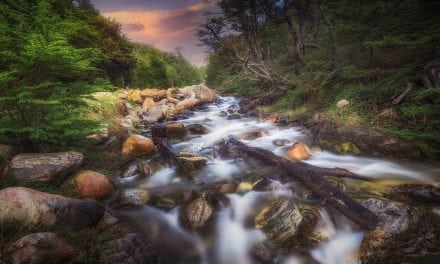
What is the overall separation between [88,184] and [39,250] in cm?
217

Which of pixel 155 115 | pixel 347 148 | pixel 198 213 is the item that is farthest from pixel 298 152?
pixel 155 115

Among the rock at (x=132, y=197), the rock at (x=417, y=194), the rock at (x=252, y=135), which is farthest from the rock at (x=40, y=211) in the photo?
the rock at (x=252, y=135)

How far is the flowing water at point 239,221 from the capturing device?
3709 millimetres

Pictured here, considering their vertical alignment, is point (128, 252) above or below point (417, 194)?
above

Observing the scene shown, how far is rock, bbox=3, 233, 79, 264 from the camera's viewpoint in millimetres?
2596

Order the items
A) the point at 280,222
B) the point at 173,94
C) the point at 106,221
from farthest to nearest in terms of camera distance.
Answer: the point at 173,94 → the point at 106,221 → the point at 280,222

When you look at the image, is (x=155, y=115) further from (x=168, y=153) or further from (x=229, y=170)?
(x=229, y=170)

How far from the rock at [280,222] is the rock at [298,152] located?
2725mm

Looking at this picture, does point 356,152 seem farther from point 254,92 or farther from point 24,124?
point 254,92

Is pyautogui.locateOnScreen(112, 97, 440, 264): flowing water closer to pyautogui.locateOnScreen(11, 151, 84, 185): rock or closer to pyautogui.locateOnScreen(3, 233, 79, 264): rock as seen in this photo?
pyautogui.locateOnScreen(11, 151, 84, 185): rock

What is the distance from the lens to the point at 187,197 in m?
4.87

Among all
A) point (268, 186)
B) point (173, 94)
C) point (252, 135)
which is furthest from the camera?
point (173, 94)

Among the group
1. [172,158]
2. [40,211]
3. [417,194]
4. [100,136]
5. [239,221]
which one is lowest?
[239,221]

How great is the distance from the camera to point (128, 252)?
3.37 meters
